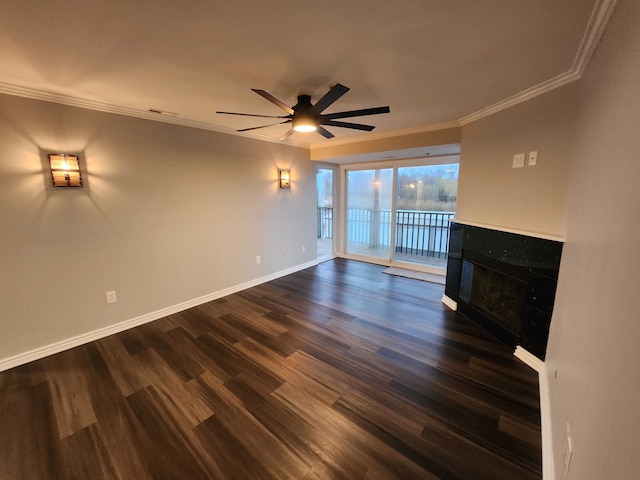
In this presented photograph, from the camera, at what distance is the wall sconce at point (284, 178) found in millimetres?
4418

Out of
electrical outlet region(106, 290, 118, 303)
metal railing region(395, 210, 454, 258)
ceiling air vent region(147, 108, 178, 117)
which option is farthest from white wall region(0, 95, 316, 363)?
metal railing region(395, 210, 454, 258)

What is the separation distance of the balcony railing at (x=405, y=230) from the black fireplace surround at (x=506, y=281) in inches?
66.8

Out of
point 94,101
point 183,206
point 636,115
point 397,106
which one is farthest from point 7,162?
point 636,115

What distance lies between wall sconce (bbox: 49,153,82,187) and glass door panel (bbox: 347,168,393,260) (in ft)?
14.5

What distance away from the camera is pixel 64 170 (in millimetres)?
2408

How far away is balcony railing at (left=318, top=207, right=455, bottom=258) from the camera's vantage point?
16.6ft

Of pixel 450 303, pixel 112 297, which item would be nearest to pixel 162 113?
pixel 112 297

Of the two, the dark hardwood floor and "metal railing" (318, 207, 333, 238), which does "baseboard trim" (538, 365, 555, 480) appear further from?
"metal railing" (318, 207, 333, 238)

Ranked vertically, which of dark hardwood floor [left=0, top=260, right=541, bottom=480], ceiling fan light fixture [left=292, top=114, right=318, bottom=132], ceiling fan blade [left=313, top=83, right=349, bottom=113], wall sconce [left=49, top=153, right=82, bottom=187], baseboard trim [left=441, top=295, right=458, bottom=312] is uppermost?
ceiling fan blade [left=313, top=83, right=349, bottom=113]

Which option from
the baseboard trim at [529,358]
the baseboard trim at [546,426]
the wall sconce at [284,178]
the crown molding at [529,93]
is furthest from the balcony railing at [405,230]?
the baseboard trim at [546,426]

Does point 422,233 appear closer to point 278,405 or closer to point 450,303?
point 450,303

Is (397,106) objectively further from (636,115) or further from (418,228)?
(418,228)

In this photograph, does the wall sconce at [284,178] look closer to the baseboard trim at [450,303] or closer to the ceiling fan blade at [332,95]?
the ceiling fan blade at [332,95]

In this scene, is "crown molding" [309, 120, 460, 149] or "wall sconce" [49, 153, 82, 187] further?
"crown molding" [309, 120, 460, 149]
